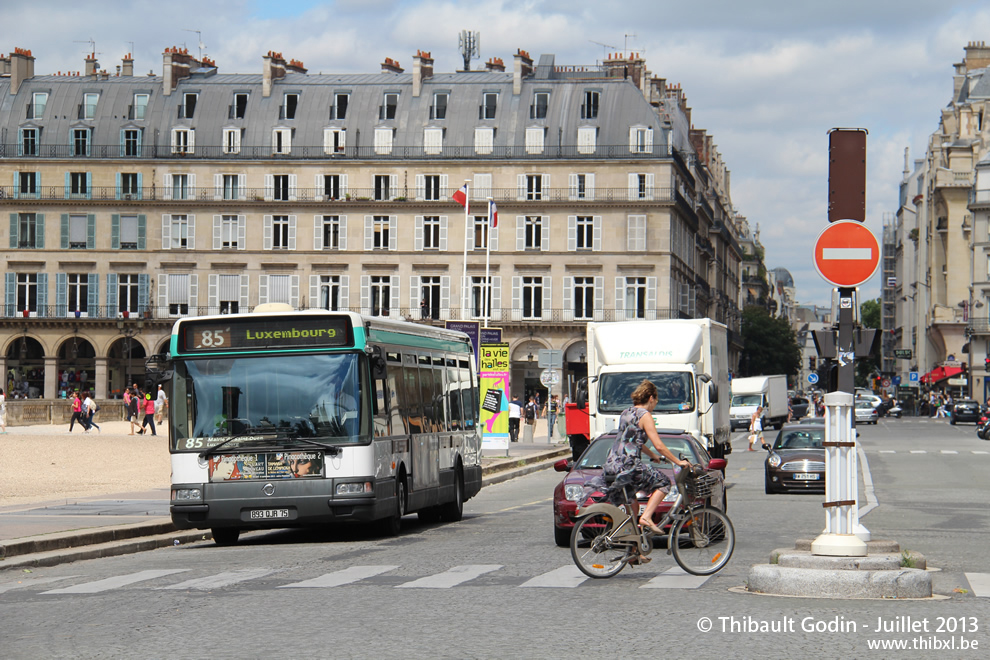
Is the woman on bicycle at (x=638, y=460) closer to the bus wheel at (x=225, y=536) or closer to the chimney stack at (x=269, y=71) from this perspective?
the bus wheel at (x=225, y=536)

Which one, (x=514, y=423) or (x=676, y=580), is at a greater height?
(x=676, y=580)

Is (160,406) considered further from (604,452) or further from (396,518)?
(604,452)

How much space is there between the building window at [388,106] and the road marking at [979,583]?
73.9 m

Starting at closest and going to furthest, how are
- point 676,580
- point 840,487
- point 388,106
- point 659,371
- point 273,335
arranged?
point 840,487 < point 676,580 < point 273,335 < point 659,371 < point 388,106

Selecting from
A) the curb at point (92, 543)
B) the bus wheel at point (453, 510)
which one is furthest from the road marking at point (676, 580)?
the bus wheel at point (453, 510)

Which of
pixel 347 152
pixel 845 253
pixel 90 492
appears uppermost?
pixel 347 152

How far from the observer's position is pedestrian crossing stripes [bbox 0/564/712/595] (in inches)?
482

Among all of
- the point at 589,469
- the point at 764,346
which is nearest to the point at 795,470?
the point at 589,469

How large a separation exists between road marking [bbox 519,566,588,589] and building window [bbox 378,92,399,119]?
7330cm

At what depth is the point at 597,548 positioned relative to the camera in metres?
12.4

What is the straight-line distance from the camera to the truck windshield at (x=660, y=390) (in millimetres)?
29297

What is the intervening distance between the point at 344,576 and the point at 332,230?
7177cm

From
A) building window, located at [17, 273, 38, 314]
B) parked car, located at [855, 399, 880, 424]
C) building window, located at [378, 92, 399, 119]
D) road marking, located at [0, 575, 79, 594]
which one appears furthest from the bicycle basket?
building window, located at [17, 273, 38, 314]

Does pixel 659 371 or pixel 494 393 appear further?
pixel 494 393
